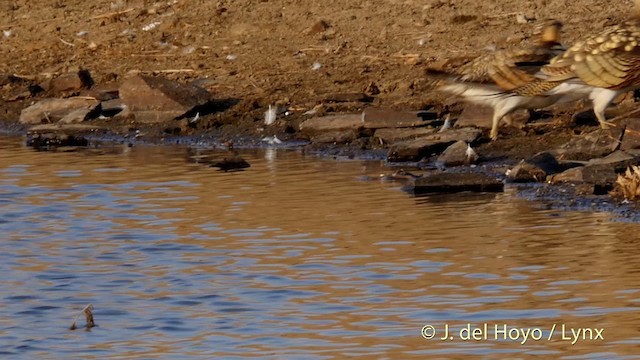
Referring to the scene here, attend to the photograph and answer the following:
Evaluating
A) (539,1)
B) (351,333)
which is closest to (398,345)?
(351,333)

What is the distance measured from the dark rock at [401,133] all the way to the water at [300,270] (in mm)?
1013

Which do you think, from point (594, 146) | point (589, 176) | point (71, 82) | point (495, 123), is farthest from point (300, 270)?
point (71, 82)

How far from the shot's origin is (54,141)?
50.2 feet

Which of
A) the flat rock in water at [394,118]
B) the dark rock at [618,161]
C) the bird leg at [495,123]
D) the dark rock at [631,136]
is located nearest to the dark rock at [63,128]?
the flat rock in water at [394,118]

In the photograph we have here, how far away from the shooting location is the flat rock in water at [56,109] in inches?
645

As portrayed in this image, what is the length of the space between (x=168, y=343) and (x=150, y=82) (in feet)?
27.5

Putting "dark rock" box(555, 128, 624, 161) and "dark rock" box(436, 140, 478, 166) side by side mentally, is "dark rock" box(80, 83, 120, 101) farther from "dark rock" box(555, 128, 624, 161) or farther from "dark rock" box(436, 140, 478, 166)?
"dark rock" box(555, 128, 624, 161)

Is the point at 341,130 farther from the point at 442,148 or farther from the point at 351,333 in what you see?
the point at 351,333

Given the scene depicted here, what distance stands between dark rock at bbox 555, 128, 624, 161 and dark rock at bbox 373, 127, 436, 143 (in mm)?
1860

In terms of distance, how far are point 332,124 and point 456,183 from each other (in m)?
3.15

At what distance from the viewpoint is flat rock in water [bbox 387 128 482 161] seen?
12898 millimetres

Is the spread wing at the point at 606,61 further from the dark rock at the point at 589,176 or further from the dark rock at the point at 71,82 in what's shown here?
the dark rock at the point at 71,82

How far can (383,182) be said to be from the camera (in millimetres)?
12047

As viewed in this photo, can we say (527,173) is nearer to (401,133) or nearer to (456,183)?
(456,183)
